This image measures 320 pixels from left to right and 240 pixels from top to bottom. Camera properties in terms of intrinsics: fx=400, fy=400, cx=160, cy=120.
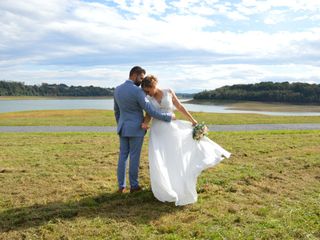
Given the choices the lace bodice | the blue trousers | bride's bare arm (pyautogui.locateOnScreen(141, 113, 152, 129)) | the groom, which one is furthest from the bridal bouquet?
the blue trousers

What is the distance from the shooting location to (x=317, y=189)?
8.05m

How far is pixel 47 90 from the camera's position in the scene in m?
187

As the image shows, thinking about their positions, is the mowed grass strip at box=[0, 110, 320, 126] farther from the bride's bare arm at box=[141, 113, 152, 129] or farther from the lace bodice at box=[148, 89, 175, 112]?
the lace bodice at box=[148, 89, 175, 112]

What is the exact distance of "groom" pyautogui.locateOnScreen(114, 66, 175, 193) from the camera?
712 cm

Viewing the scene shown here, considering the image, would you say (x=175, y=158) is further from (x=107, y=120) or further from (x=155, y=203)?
(x=107, y=120)

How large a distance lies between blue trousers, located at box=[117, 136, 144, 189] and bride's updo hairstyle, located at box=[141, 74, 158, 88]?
1027mm

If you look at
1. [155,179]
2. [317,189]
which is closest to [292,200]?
[317,189]

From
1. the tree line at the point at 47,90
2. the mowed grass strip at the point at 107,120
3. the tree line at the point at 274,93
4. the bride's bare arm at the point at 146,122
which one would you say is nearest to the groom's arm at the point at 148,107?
the bride's bare arm at the point at 146,122

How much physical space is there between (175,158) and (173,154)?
0.08 meters

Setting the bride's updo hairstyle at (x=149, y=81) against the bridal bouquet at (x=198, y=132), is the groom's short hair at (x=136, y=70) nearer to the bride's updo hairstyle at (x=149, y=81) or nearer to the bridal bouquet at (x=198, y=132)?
the bride's updo hairstyle at (x=149, y=81)

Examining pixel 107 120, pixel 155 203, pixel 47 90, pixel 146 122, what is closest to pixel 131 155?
pixel 146 122

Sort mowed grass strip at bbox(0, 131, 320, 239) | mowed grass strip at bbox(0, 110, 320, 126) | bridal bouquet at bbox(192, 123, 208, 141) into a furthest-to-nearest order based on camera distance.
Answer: mowed grass strip at bbox(0, 110, 320, 126), bridal bouquet at bbox(192, 123, 208, 141), mowed grass strip at bbox(0, 131, 320, 239)

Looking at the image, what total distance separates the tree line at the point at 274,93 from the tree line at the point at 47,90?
59.4m

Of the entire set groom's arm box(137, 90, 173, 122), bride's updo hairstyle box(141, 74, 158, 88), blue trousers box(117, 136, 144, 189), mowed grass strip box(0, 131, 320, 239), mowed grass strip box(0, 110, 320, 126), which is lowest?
mowed grass strip box(0, 110, 320, 126)
